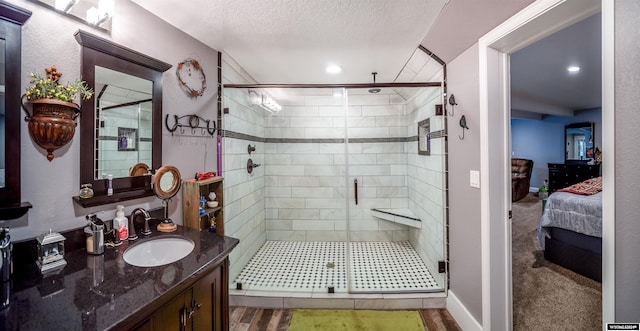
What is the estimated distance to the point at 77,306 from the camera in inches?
29.2

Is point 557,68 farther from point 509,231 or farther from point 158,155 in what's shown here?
point 158,155

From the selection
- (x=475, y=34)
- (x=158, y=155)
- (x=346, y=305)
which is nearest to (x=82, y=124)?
(x=158, y=155)

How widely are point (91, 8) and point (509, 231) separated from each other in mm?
2777

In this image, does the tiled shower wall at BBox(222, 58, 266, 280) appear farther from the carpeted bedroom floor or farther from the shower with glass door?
the carpeted bedroom floor

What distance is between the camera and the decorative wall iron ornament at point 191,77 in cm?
177

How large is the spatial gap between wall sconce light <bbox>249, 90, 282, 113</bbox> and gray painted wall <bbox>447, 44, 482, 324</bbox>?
6.61 ft

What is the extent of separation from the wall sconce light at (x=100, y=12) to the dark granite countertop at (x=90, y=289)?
46.0 inches

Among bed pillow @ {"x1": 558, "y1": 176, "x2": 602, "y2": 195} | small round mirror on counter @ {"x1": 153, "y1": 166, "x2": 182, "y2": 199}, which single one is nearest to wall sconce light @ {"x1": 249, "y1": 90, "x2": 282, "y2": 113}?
small round mirror on counter @ {"x1": 153, "y1": 166, "x2": 182, "y2": 199}

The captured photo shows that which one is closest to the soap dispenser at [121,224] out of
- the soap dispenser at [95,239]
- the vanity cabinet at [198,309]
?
the soap dispenser at [95,239]

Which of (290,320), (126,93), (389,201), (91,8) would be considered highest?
(91,8)

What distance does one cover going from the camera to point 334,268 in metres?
2.60

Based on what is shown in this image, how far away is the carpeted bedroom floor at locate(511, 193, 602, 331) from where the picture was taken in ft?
5.89

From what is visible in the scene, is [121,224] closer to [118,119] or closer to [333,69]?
[118,119]

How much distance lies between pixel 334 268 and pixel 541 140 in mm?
7081
